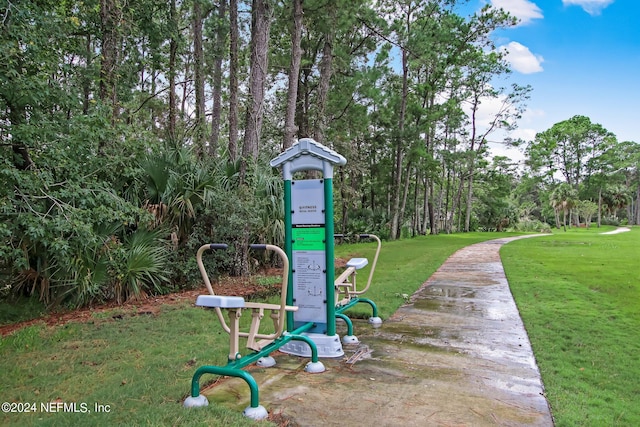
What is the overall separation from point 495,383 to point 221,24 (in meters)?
10.8

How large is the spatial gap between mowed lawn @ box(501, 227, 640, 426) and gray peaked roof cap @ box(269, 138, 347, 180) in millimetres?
2442

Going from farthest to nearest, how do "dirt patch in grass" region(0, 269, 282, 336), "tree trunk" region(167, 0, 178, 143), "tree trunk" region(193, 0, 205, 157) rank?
"tree trunk" region(193, 0, 205, 157), "tree trunk" region(167, 0, 178, 143), "dirt patch in grass" region(0, 269, 282, 336)

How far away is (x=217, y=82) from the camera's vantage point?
36.1 ft

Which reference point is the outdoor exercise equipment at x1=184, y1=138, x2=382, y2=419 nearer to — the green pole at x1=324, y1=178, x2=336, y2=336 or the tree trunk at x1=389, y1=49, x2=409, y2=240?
the green pole at x1=324, y1=178, x2=336, y2=336

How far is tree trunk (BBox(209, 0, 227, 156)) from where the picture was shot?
10453 mm

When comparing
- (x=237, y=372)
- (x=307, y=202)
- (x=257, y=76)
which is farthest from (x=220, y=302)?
(x=257, y=76)

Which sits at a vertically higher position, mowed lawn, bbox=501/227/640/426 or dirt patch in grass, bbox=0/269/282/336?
dirt patch in grass, bbox=0/269/282/336

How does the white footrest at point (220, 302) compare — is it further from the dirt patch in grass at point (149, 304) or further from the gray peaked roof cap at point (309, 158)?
the dirt patch in grass at point (149, 304)

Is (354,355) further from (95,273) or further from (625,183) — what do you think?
(625,183)

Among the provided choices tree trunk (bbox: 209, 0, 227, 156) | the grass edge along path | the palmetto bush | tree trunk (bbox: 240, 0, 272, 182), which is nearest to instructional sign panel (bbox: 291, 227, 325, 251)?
the grass edge along path

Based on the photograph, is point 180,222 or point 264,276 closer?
point 180,222

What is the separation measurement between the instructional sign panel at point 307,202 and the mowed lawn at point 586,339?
2271 mm

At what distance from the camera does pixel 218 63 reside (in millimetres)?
11422

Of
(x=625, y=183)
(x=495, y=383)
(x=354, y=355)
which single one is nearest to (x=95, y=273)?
(x=354, y=355)
